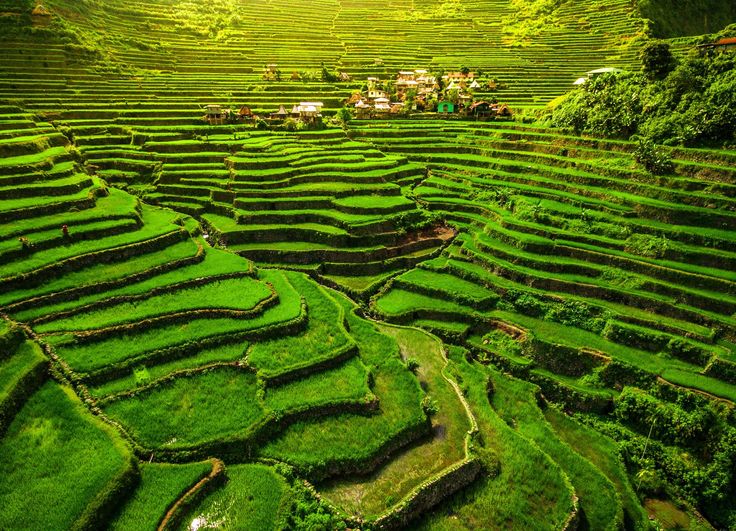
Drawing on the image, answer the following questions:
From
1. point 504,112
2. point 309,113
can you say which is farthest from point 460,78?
point 309,113

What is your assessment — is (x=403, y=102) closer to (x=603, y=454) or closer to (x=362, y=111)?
(x=362, y=111)

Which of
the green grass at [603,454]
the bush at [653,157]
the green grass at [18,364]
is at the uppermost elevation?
the bush at [653,157]

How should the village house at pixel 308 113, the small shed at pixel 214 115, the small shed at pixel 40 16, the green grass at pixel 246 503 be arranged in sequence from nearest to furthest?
the green grass at pixel 246 503, the small shed at pixel 214 115, the village house at pixel 308 113, the small shed at pixel 40 16

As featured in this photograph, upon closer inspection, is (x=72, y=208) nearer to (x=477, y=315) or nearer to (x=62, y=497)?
(x=62, y=497)

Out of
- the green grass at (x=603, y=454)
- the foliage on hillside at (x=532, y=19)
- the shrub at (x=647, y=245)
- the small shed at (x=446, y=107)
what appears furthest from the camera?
the foliage on hillside at (x=532, y=19)

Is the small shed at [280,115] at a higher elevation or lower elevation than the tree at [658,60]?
lower

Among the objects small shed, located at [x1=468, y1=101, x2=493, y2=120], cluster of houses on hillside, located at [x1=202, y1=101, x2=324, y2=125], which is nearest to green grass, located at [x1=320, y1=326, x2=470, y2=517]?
cluster of houses on hillside, located at [x1=202, y1=101, x2=324, y2=125]

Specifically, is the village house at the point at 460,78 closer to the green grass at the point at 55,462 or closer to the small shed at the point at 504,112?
the small shed at the point at 504,112

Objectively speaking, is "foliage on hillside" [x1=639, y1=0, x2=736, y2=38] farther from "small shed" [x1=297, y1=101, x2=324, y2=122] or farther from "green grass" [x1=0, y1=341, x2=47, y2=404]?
"green grass" [x1=0, y1=341, x2=47, y2=404]

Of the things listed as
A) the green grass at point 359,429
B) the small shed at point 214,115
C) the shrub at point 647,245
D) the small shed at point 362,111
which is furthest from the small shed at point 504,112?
the green grass at point 359,429

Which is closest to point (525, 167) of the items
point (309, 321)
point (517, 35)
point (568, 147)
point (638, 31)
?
point (568, 147)
